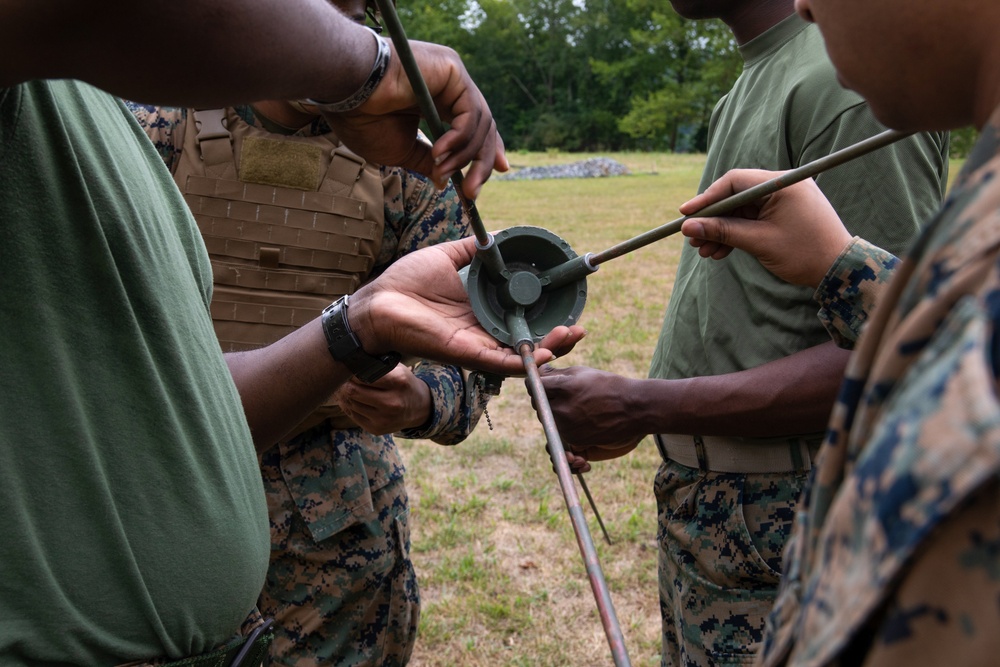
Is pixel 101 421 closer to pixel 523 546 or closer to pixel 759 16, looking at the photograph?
pixel 759 16

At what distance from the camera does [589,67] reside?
5350cm

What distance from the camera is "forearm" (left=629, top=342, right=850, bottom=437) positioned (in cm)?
214

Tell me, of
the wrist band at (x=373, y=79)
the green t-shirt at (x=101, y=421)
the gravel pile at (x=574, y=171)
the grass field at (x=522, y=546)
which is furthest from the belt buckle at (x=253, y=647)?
the gravel pile at (x=574, y=171)

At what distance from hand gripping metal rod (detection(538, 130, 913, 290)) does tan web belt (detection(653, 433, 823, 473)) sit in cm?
65

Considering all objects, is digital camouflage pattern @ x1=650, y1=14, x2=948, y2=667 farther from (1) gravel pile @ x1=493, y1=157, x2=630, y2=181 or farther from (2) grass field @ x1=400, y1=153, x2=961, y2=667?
(1) gravel pile @ x1=493, y1=157, x2=630, y2=181

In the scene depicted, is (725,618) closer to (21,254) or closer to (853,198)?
(853,198)

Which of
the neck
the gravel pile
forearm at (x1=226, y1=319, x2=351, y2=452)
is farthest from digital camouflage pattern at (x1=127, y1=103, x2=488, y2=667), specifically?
the gravel pile

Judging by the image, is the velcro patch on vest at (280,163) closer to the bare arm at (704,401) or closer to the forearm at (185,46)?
the bare arm at (704,401)

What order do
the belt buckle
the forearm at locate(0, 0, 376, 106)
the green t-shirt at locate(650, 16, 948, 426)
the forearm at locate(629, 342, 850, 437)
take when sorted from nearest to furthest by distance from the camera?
the forearm at locate(0, 0, 376, 106) < the belt buckle < the green t-shirt at locate(650, 16, 948, 426) < the forearm at locate(629, 342, 850, 437)

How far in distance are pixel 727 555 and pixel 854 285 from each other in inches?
32.2

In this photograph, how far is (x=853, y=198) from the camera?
2.10 m

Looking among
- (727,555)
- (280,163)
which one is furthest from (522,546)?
(280,163)

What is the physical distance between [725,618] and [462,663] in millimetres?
1874

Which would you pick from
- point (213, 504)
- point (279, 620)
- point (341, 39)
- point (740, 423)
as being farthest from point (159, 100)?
point (279, 620)
